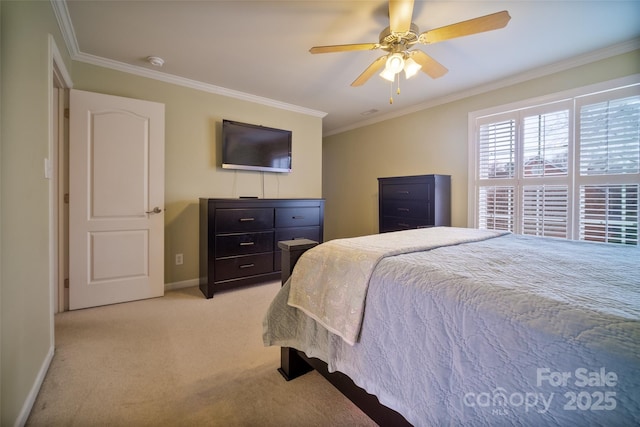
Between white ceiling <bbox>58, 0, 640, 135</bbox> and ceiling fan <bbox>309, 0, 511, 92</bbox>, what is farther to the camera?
white ceiling <bbox>58, 0, 640, 135</bbox>

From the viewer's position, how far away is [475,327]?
741 mm

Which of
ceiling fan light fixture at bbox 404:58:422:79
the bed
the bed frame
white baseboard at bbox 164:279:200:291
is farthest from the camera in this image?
white baseboard at bbox 164:279:200:291

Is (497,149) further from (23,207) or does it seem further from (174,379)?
(23,207)

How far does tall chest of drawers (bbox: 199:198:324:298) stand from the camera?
9.16 feet

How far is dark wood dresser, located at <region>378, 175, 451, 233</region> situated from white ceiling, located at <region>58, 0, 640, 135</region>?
1130 mm

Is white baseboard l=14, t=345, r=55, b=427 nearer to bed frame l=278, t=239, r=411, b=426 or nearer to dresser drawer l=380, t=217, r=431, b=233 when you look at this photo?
bed frame l=278, t=239, r=411, b=426

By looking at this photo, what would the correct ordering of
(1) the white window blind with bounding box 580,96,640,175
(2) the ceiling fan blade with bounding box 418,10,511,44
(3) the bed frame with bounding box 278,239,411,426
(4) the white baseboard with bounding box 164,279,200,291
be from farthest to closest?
(4) the white baseboard with bounding box 164,279,200,291 → (1) the white window blind with bounding box 580,96,640,175 → (2) the ceiling fan blade with bounding box 418,10,511,44 → (3) the bed frame with bounding box 278,239,411,426

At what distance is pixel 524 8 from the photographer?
1.88 meters

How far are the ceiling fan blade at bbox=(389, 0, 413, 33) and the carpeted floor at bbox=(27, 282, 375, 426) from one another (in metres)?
2.22

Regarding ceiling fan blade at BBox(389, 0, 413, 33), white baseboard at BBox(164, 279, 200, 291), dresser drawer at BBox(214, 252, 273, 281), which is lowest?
white baseboard at BBox(164, 279, 200, 291)

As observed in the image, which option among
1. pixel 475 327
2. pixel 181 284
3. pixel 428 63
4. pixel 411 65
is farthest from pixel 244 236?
pixel 475 327

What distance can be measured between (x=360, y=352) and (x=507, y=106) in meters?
3.24

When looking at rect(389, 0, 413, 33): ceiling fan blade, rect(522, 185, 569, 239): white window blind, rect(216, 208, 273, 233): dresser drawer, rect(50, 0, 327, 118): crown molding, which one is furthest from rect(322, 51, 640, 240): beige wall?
rect(216, 208, 273, 233): dresser drawer

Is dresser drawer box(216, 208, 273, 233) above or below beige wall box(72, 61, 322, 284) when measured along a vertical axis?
below
